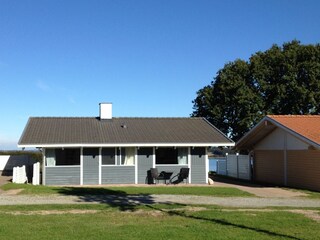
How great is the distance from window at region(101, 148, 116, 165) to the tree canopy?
16.7 meters

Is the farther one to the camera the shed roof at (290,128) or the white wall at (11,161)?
the white wall at (11,161)

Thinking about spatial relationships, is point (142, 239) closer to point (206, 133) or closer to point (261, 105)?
point (206, 133)

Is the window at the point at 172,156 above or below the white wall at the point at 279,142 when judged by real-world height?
below

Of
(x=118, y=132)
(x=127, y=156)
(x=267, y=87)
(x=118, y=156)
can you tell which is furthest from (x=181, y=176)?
(x=267, y=87)

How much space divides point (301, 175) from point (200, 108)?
19716 mm

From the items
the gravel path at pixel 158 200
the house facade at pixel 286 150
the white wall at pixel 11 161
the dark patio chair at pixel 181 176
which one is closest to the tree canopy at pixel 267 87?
the house facade at pixel 286 150

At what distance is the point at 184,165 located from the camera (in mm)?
25750

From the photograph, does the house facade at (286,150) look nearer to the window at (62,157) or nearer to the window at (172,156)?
the window at (172,156)

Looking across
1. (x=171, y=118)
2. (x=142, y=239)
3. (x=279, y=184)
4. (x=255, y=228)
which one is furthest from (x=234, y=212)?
(x=171, y=118)

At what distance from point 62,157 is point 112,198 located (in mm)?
8167

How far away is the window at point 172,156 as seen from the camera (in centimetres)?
2586

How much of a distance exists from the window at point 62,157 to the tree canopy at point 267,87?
1804cm

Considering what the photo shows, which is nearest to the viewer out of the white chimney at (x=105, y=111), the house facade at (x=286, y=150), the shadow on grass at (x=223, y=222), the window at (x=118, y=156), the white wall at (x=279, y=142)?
the shadow on grass at (x=223, y=222)

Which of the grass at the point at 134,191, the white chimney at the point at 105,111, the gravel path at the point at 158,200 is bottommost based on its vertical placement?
the gravel path at the point at 158,200
